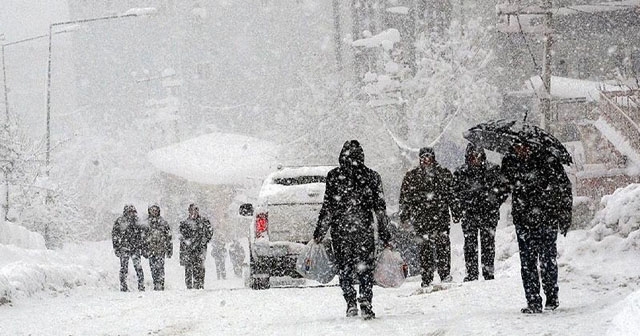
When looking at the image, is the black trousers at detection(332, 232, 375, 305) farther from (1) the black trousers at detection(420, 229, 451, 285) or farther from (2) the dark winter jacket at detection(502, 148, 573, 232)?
(1) the black trousers at detection(420, 229, 451, 285)

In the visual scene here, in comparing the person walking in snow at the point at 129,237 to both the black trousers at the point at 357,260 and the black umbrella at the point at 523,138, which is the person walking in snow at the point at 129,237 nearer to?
the black trousers at the point at 357,260

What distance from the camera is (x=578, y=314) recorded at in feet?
26.1

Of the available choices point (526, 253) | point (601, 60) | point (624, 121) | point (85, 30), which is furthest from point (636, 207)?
Result: point (85, 30)

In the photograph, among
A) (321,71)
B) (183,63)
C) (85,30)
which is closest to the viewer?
(321,71)

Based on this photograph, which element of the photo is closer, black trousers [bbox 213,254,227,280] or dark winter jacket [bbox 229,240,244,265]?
black trousers [bbox 213,254,227,280]

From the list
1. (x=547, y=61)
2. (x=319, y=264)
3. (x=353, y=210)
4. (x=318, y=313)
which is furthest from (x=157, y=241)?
(x=547, y=61)

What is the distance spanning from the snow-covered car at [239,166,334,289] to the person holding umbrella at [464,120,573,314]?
394 centimetres

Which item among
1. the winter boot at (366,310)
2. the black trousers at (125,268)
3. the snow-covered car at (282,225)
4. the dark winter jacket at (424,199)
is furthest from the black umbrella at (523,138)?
the black trousers at (125,268)

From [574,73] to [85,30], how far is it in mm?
43966

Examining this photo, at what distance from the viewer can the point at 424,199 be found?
11.8 metres

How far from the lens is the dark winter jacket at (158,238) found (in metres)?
16.2

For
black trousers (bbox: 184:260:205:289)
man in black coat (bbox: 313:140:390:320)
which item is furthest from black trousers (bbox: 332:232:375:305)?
black trousers (bbox: 184:260:205:289)

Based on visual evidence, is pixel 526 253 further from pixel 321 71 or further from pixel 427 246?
pixel 321 71

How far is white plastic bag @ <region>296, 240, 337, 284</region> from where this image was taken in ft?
28.8
